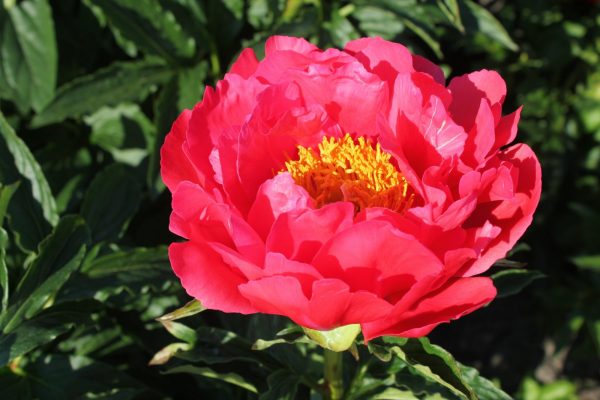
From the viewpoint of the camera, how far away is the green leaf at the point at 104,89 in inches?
52.8

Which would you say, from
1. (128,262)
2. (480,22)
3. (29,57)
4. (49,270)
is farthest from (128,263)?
(480,22)

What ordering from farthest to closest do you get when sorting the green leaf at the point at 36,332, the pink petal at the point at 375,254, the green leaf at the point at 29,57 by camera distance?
the green leaf at the point at 29,57 → the green leaf at the point at 36,332 → the pink petal at the point at 375,254

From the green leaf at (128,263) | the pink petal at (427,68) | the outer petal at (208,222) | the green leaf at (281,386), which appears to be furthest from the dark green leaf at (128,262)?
the pink petal at (427,68)

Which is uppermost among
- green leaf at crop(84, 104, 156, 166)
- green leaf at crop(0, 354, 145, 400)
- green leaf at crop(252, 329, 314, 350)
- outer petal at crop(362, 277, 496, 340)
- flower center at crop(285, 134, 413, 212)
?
flower center at crop(285, 134, 413, 212)

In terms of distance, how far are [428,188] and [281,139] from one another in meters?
0.19

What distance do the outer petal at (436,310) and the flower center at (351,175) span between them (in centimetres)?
11

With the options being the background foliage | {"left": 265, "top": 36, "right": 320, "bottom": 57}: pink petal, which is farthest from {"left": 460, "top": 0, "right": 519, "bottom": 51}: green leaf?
{"left": 265, "top": 36, "right": 320, "bottom": 57}: pink petal

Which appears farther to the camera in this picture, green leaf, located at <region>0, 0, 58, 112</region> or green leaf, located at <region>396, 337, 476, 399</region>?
green leaf, located at <region>0, 0, 58, 112</region>

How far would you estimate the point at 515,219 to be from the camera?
843 mm

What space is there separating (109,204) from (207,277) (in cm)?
51

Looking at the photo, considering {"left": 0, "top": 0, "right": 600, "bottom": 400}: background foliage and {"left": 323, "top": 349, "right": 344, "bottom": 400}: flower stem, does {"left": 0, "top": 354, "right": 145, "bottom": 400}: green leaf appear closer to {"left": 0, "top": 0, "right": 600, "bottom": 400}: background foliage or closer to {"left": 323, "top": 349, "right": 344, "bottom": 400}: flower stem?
{"left": 0, "top": 0, "right": 600, "bottom": 400}: background foliage

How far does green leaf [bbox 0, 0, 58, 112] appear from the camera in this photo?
56.1 inches

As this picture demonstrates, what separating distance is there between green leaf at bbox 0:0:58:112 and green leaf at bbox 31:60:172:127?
0.08 metres

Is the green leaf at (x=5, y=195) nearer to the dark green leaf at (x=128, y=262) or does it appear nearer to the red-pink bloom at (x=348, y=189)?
the dark green leaf at (x=128, y=262)
